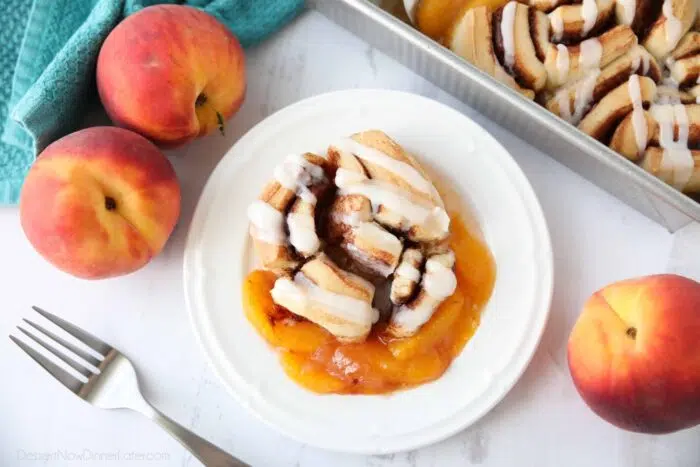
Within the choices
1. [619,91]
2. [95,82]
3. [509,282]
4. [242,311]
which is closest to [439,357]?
[509,282]

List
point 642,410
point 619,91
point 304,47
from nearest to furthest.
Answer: point 642,410, point 619,91, point 304,47

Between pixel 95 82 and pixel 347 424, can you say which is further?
pixel 95 82

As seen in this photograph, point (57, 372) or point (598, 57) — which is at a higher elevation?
point (598, 57)

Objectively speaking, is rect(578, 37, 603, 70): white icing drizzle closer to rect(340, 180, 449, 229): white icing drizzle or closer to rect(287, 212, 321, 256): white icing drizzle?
rect(340, 180, 449, 229): white icing drizzle

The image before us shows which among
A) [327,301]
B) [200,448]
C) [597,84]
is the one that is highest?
[597,84]

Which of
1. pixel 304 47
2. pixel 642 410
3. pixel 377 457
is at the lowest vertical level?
pixel 377 457

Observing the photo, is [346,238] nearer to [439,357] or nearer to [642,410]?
[439,357]

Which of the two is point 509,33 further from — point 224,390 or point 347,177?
point 224,390

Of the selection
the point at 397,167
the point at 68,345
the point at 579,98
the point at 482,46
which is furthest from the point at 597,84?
the point at 68,345
